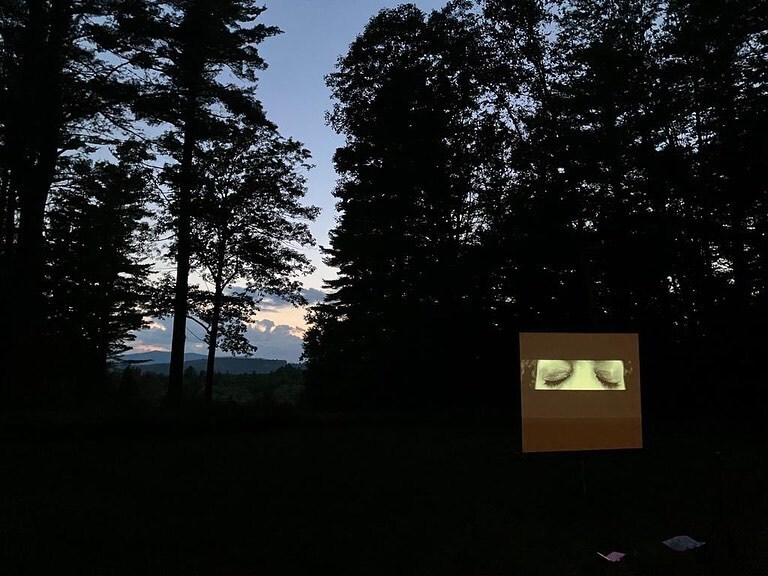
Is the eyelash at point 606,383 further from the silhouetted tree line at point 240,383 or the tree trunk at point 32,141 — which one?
the silhouetted tree line at point 240,383

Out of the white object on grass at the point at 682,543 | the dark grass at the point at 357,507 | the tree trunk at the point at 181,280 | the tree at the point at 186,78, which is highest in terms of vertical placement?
the tree at the point at 186,78

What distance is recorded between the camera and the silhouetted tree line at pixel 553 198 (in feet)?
57.8

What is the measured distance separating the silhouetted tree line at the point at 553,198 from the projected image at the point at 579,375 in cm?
1107

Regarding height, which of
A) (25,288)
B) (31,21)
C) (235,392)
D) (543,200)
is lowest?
(235,392)

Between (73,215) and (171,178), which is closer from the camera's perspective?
(171,178)

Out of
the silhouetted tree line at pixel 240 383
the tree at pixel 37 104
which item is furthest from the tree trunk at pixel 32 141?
the silhouetted tree line at pixel 240 383

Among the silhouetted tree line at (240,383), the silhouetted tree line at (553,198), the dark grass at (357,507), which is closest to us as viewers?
the dark grass at (357,507)

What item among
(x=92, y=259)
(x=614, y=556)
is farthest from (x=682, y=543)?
(x=92, y=259)

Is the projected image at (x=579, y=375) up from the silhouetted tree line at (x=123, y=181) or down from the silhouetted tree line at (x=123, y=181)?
down

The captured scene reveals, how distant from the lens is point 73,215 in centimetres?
2581

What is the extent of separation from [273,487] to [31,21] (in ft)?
43.3

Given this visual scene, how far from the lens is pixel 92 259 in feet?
77.9

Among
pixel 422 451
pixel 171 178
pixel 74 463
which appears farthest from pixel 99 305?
pixel 422 451

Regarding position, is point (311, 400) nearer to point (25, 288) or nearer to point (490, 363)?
point (490, 363)
